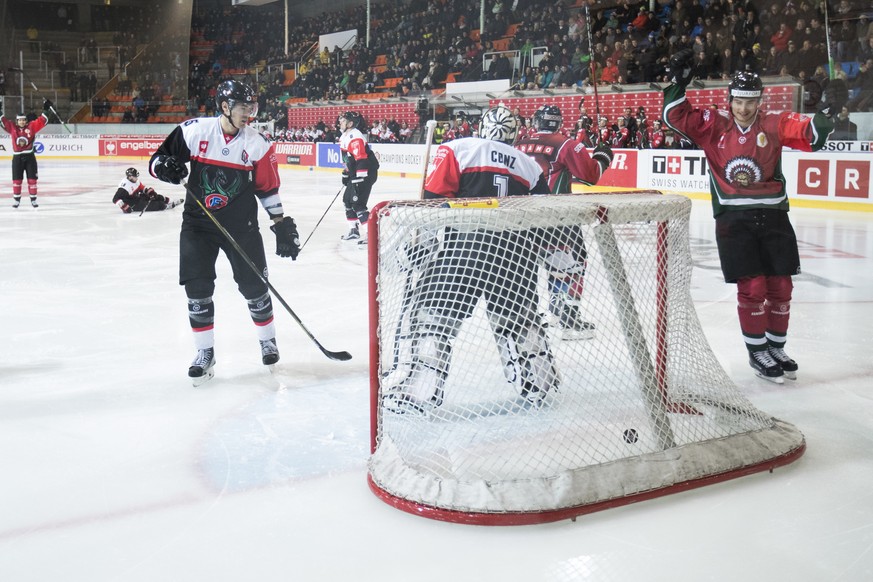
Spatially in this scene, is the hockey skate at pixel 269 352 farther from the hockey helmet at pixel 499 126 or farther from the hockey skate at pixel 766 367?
the hockey skate at pixel 766 367

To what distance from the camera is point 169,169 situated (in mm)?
3406

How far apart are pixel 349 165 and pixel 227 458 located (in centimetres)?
574

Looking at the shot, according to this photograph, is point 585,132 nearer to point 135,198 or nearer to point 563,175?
point 135,198

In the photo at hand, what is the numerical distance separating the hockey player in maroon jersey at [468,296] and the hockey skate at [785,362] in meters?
1.28

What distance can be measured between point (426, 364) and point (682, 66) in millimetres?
1640

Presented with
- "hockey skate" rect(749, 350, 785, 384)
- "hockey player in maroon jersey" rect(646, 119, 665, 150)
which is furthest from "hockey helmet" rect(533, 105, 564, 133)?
"hockey player in maroon jersey" rect(646, 119, 665, 150)

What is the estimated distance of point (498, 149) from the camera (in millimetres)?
3225

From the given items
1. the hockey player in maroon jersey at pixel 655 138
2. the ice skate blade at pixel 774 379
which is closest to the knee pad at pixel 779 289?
the ice skate blade at pixel 774 379

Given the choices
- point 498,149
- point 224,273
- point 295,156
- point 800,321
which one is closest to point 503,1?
point 295,156

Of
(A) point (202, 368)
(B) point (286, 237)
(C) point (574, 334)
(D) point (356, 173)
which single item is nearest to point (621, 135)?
(D) point (356, 173)

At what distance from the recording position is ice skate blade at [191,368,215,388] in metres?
3.63

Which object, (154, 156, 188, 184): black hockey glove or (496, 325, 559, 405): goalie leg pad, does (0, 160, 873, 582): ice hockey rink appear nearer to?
(496, 325, 559, 405): goalie leg pad

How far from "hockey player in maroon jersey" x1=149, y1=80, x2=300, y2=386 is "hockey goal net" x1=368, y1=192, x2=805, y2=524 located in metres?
1.06

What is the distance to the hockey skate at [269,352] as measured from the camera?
12.7 ft
